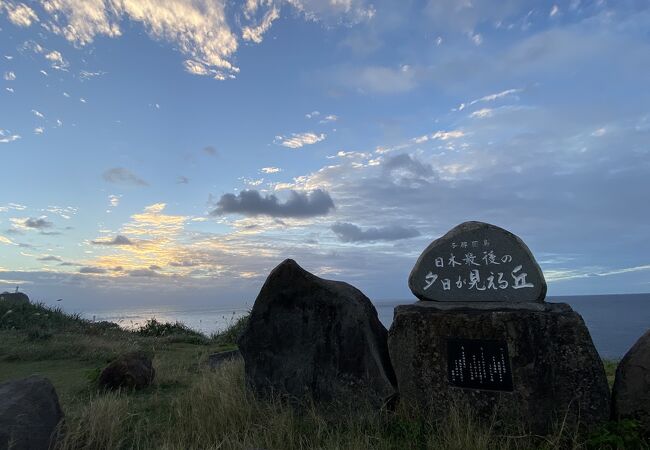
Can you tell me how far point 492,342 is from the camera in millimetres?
5555

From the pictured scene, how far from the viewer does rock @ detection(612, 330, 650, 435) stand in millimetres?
4951

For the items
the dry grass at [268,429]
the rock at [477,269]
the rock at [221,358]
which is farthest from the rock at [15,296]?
the rock at [477,269]

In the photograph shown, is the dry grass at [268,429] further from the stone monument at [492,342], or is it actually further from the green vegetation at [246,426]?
the stone monument at [492,342]

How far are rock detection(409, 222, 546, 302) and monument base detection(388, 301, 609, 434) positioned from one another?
198mm

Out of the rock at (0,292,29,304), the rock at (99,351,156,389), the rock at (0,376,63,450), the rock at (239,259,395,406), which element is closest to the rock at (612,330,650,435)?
the rock at (239,259,395,406)

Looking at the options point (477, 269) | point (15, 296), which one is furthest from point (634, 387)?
point (15, 296)

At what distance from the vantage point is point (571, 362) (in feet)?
16.9

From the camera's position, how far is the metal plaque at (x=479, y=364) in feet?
17.9

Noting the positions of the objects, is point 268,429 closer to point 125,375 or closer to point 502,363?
point 502,363

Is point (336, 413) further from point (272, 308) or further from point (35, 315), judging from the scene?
point (35, 315)

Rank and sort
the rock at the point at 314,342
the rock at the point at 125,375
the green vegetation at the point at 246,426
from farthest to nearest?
1. the rock at the point at 125,375
2. the rock at the point at 314,342
3. the green vegetation at the point at 246,426

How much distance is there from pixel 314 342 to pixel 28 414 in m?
3.42

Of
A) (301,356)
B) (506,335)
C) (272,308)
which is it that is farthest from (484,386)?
(272,308)

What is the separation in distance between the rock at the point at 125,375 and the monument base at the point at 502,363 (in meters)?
4.91
